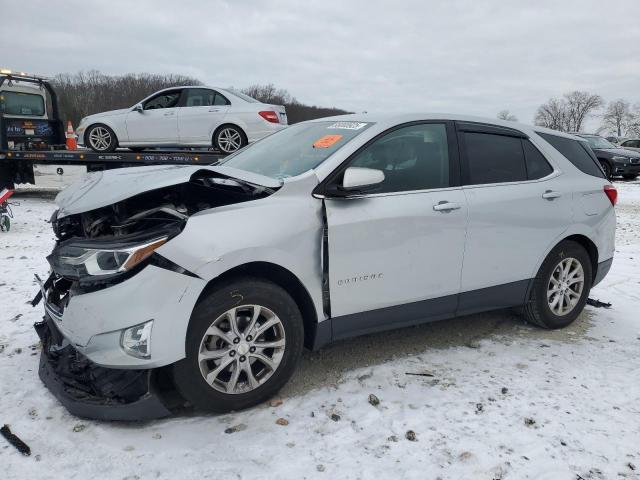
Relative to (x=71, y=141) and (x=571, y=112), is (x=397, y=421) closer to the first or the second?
(x=71, y=141)

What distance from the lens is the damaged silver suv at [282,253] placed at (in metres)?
2.62

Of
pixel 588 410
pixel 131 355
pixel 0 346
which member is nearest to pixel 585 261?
pixel 588 410

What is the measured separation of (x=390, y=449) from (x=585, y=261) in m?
2.76

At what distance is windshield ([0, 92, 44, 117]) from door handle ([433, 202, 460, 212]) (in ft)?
39.3

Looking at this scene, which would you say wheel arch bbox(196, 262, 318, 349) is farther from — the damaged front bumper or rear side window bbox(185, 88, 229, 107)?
rear side window bbox(185, 88, 229, 107)

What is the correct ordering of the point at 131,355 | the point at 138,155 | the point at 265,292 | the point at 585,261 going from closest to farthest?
the point at 131,355, the point at 265,292, the point at 585,261, the point at 138,155

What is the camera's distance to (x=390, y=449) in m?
2.62

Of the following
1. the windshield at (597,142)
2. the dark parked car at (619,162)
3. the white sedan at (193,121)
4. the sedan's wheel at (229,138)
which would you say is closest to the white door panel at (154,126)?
the white sedan at (193,121)

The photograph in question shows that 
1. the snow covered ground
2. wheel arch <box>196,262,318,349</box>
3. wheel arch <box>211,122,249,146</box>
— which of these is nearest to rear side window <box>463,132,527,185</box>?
Answer: the snow covered ground

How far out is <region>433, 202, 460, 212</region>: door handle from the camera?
3448mm

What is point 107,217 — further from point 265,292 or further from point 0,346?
point 0,346

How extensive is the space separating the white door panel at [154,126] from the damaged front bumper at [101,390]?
8.19m

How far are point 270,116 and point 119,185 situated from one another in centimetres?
741

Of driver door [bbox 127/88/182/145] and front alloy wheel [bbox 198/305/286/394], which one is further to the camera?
driver door [bbox 127/88/182/145]
